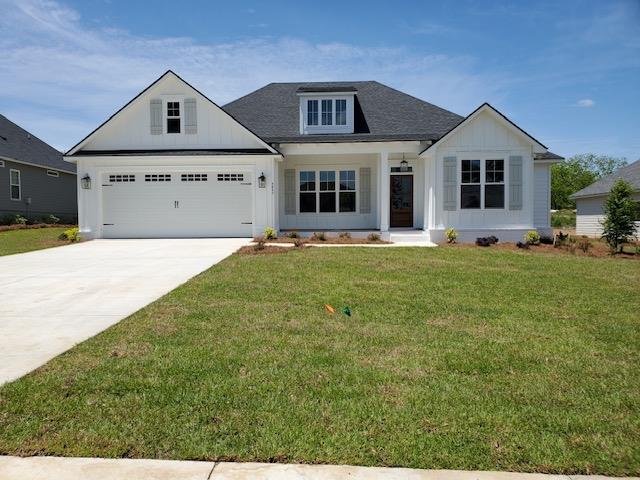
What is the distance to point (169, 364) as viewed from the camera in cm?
434

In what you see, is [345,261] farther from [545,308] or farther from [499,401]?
[499,401]

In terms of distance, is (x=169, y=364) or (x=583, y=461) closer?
(x=583, y=461)

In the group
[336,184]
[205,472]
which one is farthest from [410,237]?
[205,472]

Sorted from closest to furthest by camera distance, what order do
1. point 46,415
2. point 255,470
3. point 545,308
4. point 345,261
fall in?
point 255,470
point 46,415
point 545,308
point 345,261

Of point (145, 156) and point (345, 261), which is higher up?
point (145, 156)

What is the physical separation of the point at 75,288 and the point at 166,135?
1077cm

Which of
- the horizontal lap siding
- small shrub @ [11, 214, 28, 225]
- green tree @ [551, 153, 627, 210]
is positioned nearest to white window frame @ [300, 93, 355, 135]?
small shrub @ [11, 214, 28, 225]

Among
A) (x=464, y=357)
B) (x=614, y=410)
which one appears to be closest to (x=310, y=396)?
(x=464, y=357)

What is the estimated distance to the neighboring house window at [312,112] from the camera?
1897cm

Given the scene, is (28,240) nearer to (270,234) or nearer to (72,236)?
(72,236)

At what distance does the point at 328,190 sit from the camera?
19.4 m

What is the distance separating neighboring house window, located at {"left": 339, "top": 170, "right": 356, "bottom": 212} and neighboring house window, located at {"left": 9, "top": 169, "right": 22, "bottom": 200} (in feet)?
55.6

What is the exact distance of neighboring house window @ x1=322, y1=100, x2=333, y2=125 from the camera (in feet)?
62.1

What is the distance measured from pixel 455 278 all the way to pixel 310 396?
609cm
